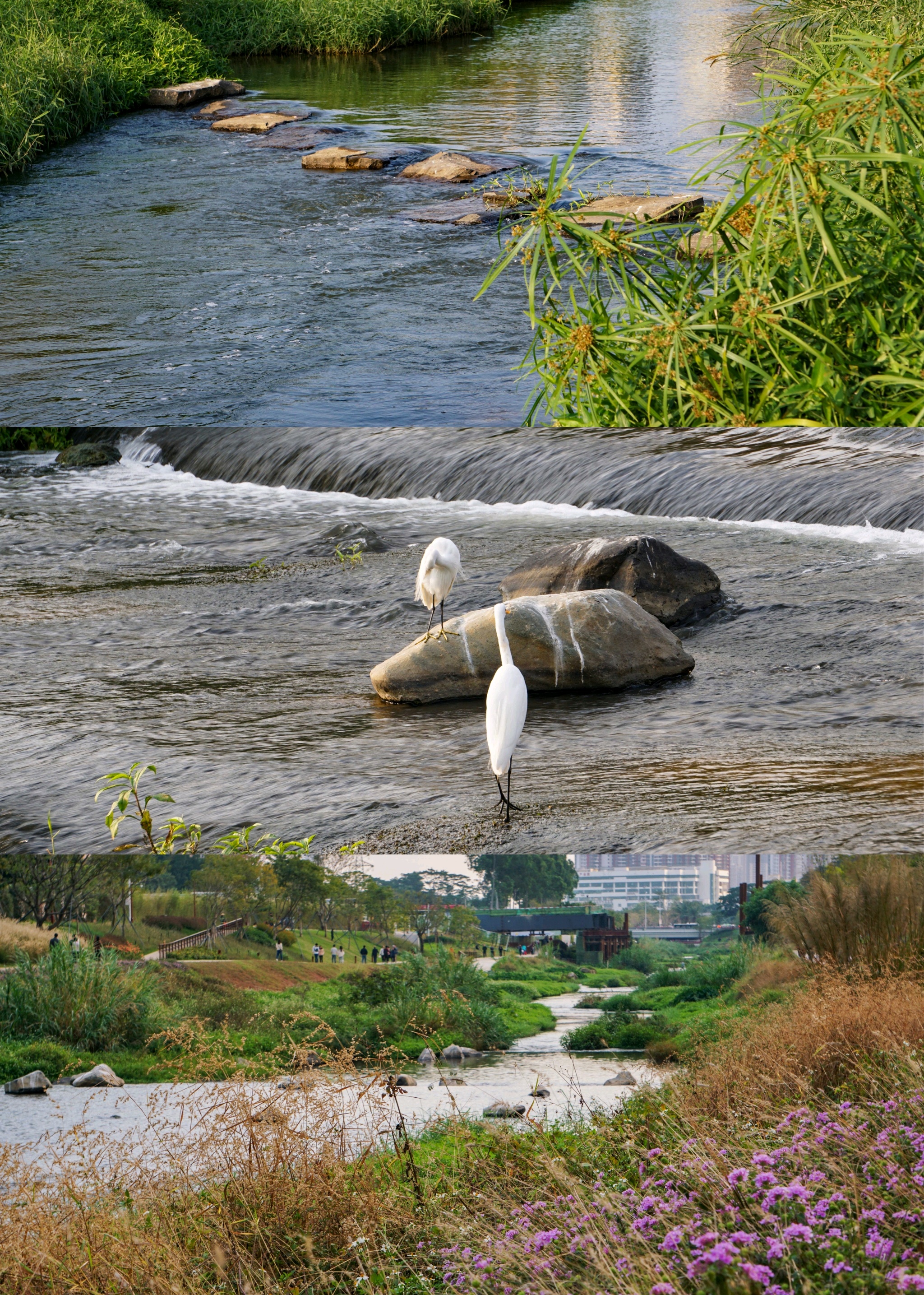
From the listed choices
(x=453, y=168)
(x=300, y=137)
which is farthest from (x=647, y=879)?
(x=300, y=137)

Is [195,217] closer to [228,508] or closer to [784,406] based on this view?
[228,508]

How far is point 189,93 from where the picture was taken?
47.0 ft

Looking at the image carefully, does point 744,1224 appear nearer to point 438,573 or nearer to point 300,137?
point 438,573

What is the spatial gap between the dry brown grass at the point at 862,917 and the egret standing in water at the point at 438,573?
130cm

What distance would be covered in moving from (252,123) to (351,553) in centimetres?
1010

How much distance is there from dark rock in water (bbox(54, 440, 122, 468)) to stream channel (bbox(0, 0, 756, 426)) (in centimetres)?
20

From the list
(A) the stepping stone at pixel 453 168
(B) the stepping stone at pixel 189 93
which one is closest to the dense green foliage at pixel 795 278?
(A) the stepping stone at pixel 453 168

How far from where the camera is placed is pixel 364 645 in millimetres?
3867

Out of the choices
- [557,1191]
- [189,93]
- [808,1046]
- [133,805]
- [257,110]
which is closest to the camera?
[557,1191]

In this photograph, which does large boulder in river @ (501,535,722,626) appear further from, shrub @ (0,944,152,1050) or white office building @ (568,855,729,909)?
shrub @ (0,944,152,1050)

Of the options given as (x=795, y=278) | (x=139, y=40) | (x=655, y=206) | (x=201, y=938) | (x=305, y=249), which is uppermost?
(x=139, y=40)

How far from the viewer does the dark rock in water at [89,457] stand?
20.2 feet

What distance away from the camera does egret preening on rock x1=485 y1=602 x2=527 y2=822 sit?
8.66 feet

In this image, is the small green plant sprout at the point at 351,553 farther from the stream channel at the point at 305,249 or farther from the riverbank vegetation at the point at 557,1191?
the riverbank vegetation at the point at 557,1191
